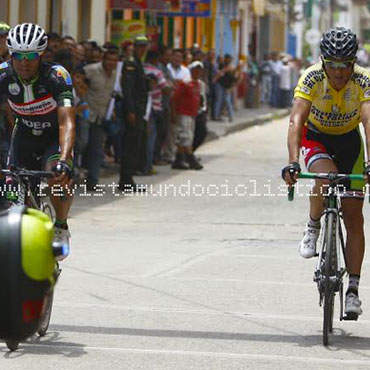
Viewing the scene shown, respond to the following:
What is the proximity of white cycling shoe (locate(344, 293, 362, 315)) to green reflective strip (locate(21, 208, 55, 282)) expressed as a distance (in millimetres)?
4542

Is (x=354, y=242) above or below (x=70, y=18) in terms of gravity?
below

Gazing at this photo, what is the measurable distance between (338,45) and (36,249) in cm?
449

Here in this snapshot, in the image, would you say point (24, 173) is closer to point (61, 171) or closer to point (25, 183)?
point (25, 183)

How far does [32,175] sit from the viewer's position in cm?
860

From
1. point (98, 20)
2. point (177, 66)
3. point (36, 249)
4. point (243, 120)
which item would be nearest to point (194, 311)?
point (36, 249)

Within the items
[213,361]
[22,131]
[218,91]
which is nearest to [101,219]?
[22,131]

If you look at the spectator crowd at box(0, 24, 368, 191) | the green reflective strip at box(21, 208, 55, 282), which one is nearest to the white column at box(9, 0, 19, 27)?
the spectator crowd at box(0, 24, 368, 191)

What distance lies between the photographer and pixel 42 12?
968 inches

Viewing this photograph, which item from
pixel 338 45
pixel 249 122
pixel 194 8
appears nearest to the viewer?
pixel 338 45

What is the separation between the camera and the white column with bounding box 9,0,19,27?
2281 cm

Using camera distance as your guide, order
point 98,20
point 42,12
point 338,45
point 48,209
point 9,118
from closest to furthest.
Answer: point 338,45, point 48,209, point 9,118, point 42,12, point 98,20

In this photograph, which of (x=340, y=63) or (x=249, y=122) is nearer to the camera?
(x=340, y=63)

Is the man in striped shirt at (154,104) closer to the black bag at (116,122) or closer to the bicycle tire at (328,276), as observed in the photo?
the black bag at (116,122)

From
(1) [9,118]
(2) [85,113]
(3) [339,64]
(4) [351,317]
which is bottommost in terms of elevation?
(4) [351,317]
